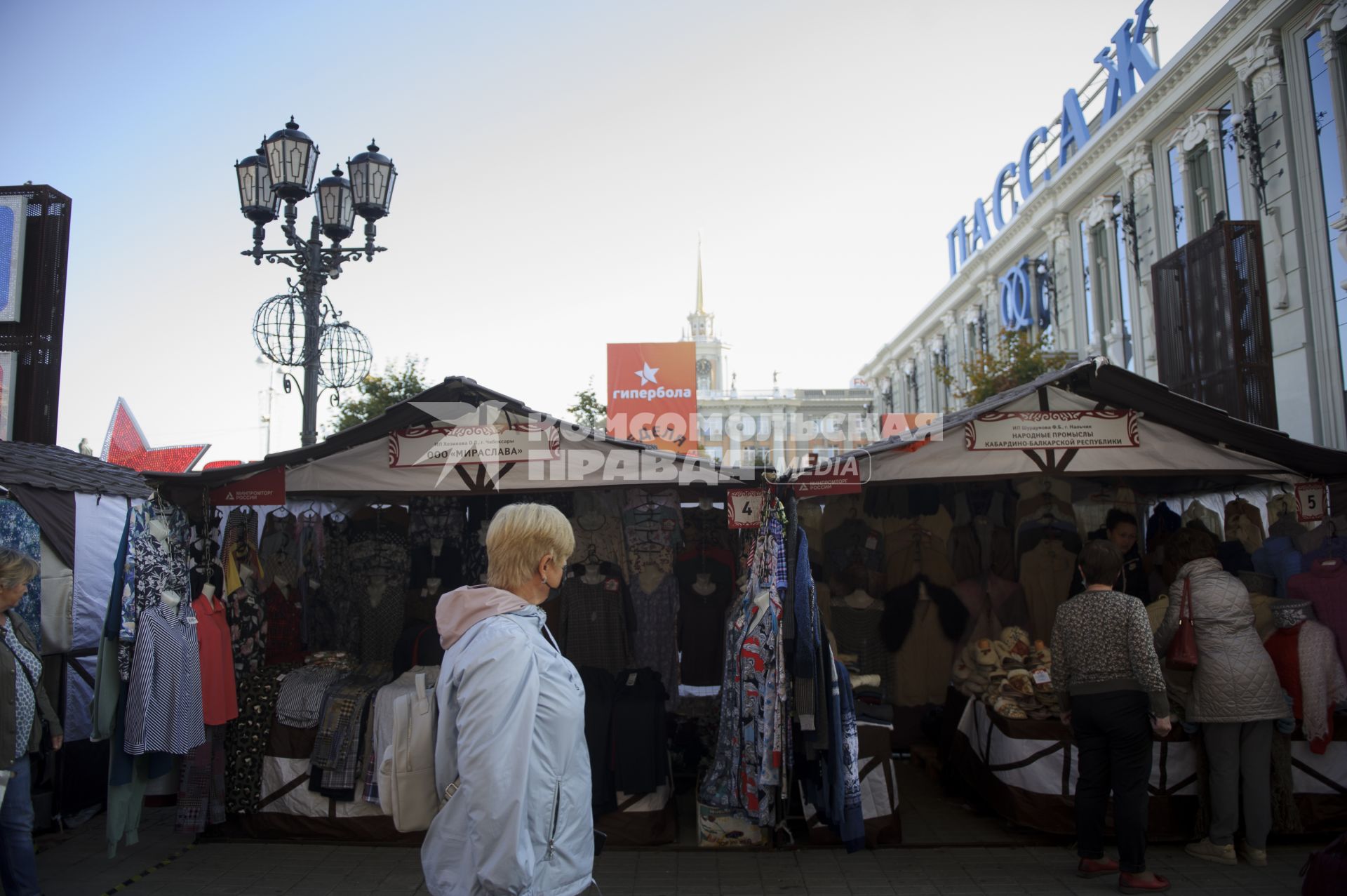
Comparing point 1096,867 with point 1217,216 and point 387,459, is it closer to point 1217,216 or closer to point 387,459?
point 387,459

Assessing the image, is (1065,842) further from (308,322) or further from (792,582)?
(308,322)

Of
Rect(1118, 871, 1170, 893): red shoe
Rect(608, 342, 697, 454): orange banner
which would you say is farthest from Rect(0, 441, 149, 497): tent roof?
Rect(608, 342, 697, 454): orange banner

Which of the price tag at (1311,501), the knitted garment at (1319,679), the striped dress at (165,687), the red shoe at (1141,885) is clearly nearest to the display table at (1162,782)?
the knitted garment at (1319,679)

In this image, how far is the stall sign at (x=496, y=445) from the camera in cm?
546

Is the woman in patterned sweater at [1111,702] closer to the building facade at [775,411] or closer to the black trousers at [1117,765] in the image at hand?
the black trousers at [1117,765]

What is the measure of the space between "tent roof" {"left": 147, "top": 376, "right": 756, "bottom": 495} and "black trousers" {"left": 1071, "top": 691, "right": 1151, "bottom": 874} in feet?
7.23

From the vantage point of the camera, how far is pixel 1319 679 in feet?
16.5

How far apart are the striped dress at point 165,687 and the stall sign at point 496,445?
167 cm

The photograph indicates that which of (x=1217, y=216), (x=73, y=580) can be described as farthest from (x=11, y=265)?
(x=1217, y=216)

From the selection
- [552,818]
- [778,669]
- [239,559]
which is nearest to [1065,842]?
[778,669]

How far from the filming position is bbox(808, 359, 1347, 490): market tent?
5344 millimetres

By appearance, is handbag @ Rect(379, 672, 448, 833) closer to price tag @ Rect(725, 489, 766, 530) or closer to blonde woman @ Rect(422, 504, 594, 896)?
blonde woman @ Rect(422, 504, 594, 896)

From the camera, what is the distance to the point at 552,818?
2.12 metres

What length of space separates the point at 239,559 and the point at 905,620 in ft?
16.3
